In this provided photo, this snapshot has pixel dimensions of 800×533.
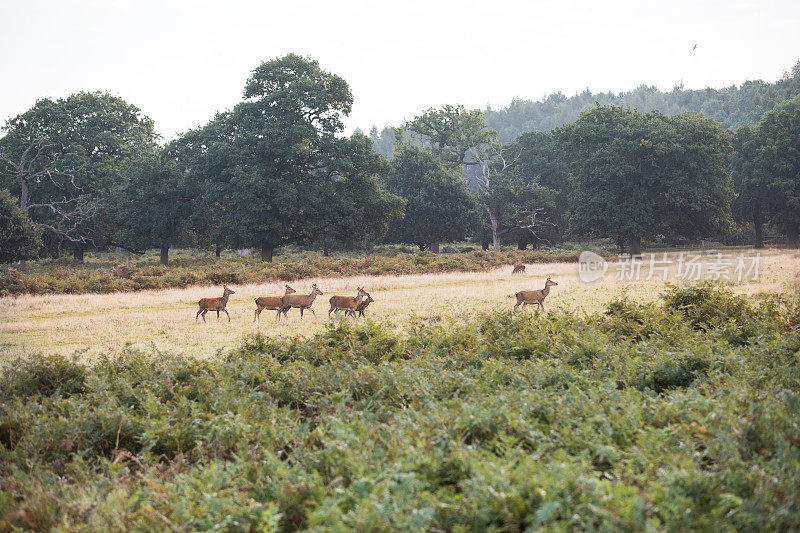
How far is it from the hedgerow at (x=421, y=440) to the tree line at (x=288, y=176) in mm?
32639

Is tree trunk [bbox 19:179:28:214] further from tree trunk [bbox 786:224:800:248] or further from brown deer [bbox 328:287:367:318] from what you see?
tree trunk [bbox 786:224:800:248]

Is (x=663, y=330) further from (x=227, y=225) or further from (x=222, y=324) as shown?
(x=227, y=225)

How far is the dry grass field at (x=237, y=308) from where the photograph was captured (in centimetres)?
1352

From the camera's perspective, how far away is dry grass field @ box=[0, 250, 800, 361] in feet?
44.4

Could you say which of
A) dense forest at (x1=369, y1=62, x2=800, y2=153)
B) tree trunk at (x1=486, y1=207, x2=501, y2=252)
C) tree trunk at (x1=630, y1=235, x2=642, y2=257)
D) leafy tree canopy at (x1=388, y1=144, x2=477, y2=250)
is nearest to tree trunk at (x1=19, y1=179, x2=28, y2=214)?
leafy tree canopy at (x1=388, y1=144, x2=477, y2=250)

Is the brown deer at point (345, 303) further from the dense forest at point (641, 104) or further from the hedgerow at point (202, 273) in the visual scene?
the dense forest at point (641, 104)

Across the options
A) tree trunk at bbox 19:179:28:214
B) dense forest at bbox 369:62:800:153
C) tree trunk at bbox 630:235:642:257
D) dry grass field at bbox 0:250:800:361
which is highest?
dense forest at bbox 369:62:800:153

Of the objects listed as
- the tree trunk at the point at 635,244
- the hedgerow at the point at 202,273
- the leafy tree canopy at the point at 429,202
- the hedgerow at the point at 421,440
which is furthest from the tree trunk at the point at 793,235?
the hedgerow at the point at 421,440

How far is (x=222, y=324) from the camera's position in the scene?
15914 mm

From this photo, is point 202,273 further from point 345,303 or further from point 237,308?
point 345,303

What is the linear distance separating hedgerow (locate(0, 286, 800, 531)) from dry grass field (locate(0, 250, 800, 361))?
294 cm

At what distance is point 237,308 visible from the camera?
62.6ft

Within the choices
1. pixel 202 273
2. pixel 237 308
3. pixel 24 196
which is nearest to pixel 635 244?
pixel 202 273

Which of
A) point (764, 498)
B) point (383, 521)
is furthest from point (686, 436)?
point (383, 521)
